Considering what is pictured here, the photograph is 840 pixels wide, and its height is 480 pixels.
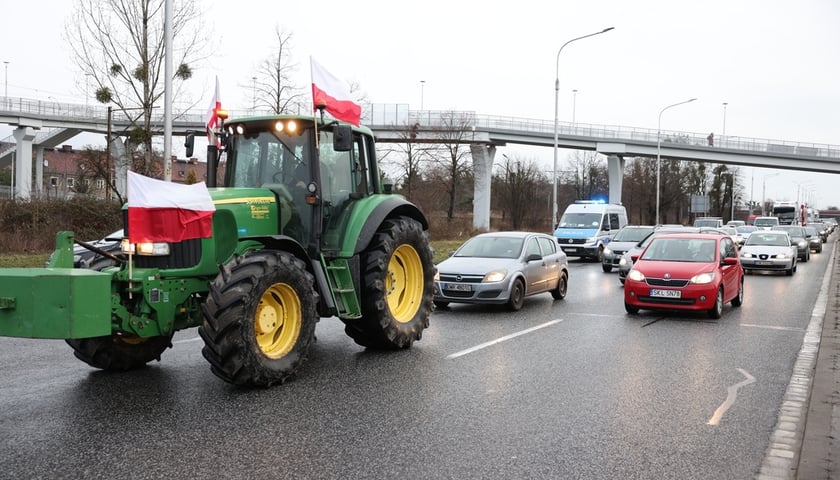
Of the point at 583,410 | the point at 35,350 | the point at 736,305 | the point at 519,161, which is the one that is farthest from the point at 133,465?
the point at 519,161

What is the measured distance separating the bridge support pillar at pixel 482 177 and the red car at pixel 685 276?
150 ft

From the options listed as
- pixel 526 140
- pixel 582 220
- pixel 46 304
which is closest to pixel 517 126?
pixel 526 140

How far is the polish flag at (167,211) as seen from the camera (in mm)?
6648

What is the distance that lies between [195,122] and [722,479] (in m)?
61.6

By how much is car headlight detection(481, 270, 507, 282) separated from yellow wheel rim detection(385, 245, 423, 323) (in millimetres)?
3810

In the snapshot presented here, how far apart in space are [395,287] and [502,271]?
14.6 feet

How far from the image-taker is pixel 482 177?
6128 cm

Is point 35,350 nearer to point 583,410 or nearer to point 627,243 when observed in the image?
point 583,410

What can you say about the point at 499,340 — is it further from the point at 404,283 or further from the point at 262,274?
the point at 262,274

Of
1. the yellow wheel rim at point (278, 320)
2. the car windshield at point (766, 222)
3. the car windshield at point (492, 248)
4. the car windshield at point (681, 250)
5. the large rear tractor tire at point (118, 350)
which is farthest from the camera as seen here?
the car windshield at point (766, 222)

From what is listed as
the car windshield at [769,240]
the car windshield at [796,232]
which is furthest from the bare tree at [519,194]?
the car windshield at [769,240]

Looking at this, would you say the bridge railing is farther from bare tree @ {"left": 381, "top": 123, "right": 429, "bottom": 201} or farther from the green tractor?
the green tractor

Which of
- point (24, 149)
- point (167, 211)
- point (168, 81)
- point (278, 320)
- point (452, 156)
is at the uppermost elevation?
point (24, 149)

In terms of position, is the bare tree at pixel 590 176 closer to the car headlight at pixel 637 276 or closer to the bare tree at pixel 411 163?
the bare tree at pixel 411 163
